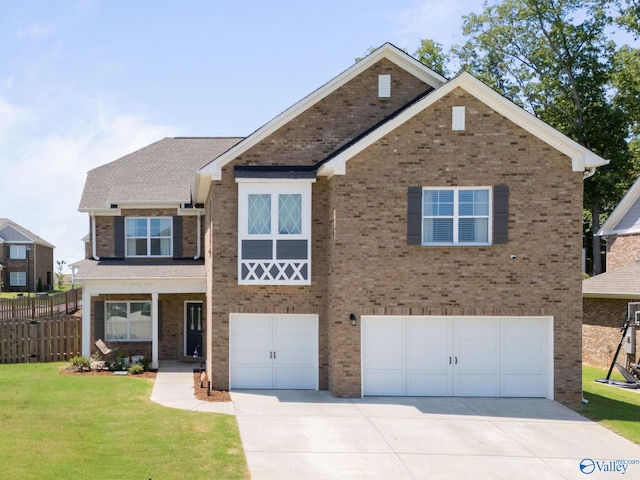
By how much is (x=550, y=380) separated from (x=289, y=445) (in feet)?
25.8

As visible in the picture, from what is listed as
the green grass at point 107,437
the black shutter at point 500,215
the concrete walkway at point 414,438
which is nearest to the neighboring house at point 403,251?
the black shutter at point 500,215

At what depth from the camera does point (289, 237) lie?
16516 millimetres

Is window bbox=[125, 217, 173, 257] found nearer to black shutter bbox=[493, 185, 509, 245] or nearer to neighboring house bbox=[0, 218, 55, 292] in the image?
black shutter bbox=[493, 185, 509, 245]

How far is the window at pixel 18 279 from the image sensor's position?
59906mm

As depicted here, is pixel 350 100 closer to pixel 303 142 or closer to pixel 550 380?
pixel 303 142

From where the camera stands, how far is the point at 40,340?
69.7 ft

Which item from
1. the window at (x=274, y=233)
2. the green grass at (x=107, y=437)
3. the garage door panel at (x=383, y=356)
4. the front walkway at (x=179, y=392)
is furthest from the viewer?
the window at (x=274, y=233)

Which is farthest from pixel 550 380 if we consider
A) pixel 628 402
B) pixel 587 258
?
pixel 587 258

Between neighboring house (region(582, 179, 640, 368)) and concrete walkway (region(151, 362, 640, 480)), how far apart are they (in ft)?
26.4

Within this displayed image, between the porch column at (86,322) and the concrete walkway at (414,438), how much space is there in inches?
205

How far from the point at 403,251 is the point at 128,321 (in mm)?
11156

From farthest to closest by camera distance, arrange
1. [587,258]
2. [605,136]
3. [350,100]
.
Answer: [587,258]
[605,136]
[350,100]

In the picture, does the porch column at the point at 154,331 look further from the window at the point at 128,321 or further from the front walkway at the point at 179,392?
the window at the point at 128,321

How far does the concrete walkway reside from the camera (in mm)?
10664
